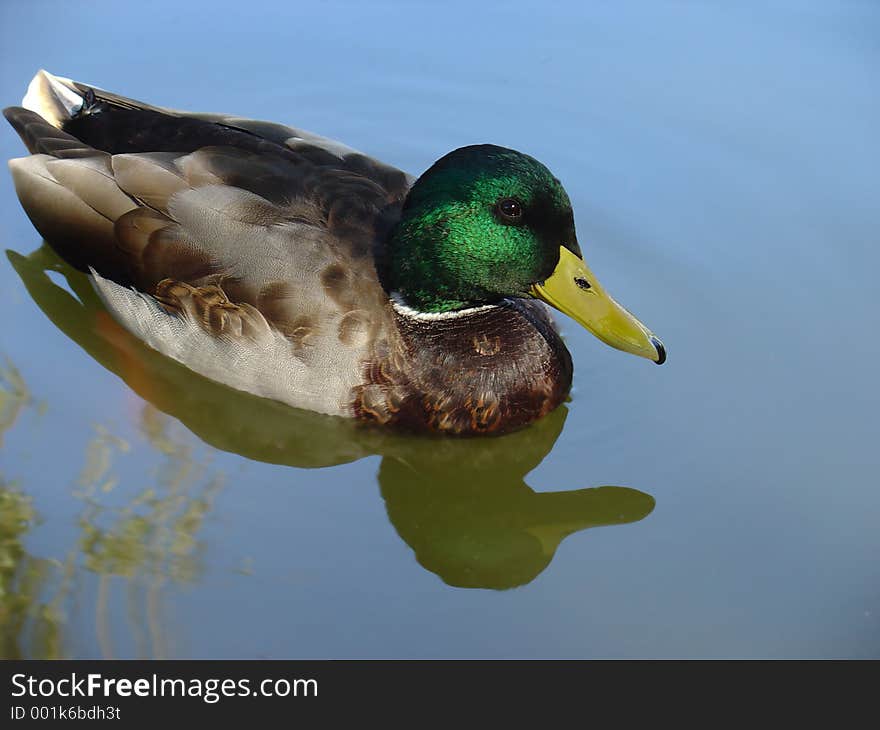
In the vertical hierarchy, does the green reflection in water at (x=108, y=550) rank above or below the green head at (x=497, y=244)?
below

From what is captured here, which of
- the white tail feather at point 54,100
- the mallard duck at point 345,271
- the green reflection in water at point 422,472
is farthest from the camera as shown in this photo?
the white tail feather at point 54,100

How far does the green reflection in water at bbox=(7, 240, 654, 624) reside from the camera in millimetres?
4891

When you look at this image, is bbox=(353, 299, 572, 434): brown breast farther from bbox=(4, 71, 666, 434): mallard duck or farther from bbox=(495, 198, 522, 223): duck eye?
bbox=(495, 198, 522, 223): duck eye

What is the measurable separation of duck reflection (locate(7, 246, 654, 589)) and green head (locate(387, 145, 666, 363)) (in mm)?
646

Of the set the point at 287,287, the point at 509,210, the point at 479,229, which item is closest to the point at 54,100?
the point at 287,287

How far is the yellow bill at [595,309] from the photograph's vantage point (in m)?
5.16

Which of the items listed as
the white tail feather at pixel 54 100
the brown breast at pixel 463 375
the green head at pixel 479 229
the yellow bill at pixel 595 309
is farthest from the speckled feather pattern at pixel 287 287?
the white tail feather at pixel 54 100

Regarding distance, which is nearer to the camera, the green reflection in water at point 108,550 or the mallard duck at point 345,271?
the green reflection in water at point 108,550

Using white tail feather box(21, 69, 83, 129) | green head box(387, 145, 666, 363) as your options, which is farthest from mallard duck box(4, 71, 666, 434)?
white tail feather box(21, 69, 83, 129)

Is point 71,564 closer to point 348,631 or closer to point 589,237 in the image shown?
point 348,631

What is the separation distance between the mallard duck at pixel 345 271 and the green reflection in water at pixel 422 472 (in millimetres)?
90

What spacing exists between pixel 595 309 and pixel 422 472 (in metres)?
1.02

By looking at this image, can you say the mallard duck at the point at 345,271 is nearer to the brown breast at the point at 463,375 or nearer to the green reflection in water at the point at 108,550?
Result: the brown breast at the point at 463,375
